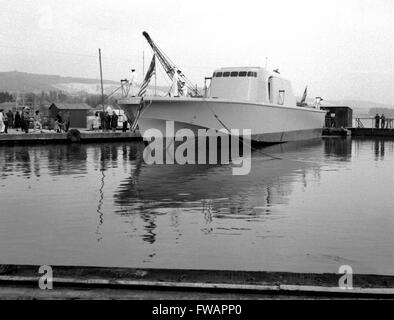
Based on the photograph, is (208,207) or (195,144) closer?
(208,207)

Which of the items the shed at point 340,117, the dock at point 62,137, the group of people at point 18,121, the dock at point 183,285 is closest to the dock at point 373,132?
the shed at point 340,117

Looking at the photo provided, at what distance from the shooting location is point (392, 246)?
7969 mm

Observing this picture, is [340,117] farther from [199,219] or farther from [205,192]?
[199,219]

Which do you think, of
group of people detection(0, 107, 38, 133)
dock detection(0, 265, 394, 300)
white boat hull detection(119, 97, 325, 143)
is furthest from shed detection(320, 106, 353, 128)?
dock detection(0, 265, 394, 300)

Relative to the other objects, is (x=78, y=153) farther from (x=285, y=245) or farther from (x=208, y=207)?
(x=285, y=245)

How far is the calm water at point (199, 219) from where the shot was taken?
723cm

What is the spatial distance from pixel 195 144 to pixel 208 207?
21133 mm

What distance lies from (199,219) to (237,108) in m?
21.6

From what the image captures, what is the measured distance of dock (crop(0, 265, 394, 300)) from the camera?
4.26 metres

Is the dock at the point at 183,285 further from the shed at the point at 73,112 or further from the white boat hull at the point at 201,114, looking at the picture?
the shed at the point at 73,112

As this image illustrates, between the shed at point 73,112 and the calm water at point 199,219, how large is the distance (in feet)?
96.2

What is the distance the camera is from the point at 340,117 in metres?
62.5
